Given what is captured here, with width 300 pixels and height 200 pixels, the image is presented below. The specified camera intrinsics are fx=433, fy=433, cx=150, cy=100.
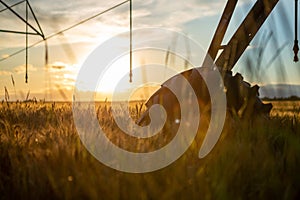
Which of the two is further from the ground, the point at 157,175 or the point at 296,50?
the point at 296,50

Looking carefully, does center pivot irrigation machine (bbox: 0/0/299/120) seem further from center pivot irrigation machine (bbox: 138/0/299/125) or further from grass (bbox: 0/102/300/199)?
grass (bbox: 0/102/300/199)

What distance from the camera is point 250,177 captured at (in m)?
2.29

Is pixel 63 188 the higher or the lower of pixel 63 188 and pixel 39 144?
the lower

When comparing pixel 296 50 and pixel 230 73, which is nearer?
pixel 296 50

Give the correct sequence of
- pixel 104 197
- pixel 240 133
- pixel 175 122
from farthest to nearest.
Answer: pixel 175 122, pixel 240 133, pixel 104 197

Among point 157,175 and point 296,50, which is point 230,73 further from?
point 157,175

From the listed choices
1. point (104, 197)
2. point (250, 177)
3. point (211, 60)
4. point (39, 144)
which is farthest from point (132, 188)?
point (211, 60)

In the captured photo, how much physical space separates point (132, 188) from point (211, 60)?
2.72m

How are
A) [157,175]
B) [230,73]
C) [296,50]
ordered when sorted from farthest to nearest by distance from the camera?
[230,73], [296,50], [157,175]

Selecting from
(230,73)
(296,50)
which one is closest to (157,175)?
(296,50)

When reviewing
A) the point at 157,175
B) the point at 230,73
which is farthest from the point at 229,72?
the point at 157,175

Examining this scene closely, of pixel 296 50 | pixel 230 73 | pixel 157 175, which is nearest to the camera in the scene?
pixel 157 175

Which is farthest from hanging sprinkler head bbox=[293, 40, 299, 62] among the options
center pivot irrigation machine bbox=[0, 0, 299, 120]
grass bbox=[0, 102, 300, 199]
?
grass bbox=[0, 102, 300, 199]

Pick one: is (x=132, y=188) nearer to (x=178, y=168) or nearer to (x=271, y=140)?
(x=178, y=168)
